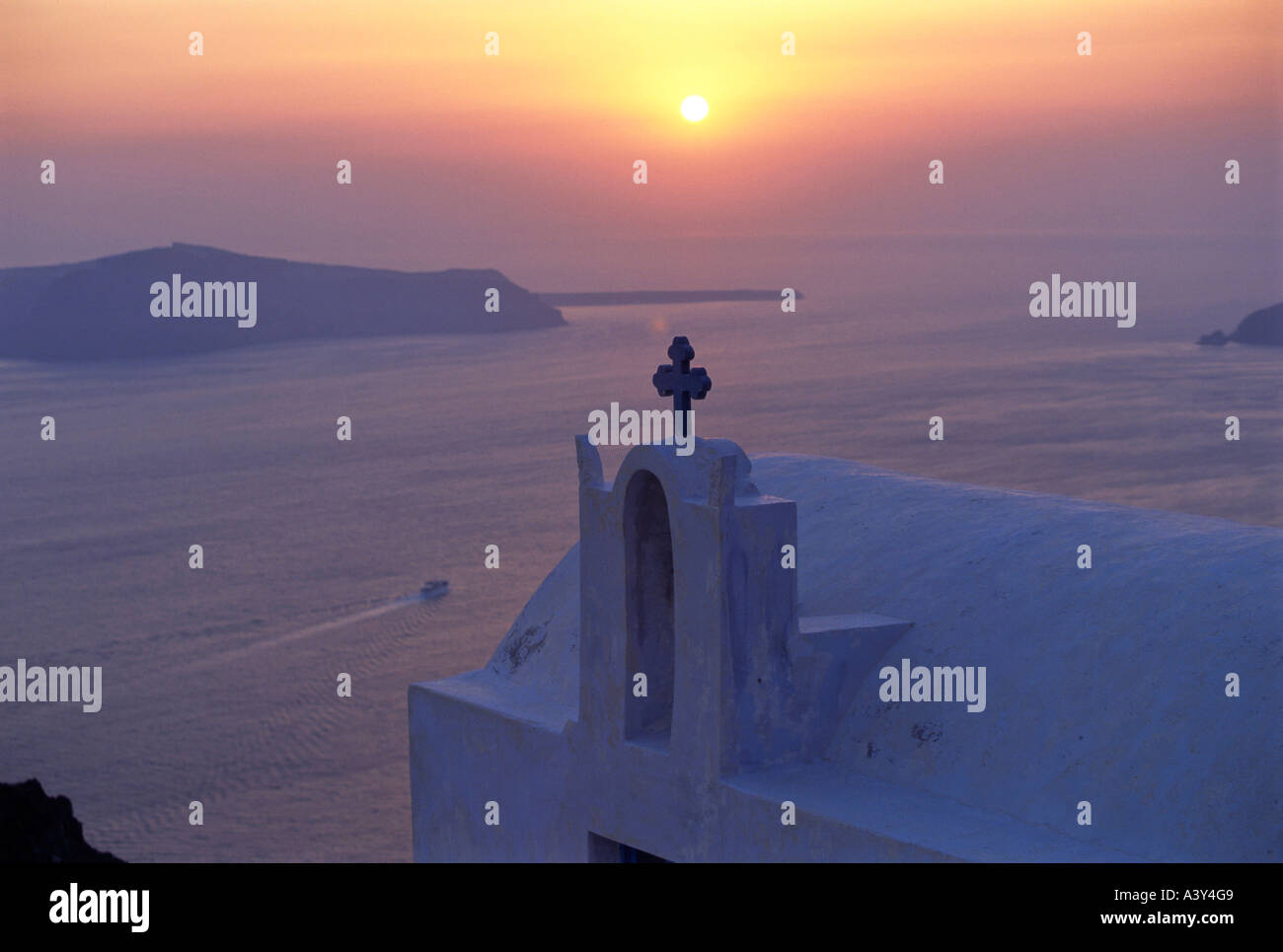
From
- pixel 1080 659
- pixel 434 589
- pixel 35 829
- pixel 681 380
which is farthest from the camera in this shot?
pixel 434 589

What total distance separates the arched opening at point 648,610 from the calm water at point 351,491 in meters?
40.6

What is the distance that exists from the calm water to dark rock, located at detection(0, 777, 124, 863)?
852 inches

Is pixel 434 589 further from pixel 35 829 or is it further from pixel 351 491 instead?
pixel 35 829

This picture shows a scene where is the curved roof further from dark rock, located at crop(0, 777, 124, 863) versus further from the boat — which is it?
the boat

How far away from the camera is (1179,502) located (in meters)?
90.2

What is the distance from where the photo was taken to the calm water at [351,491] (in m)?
62.8

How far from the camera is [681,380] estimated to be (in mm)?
11445

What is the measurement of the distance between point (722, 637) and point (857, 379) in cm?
12121

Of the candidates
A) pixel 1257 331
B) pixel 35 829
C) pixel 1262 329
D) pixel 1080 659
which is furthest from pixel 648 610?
pixel 1257 331

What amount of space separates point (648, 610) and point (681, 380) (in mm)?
1762

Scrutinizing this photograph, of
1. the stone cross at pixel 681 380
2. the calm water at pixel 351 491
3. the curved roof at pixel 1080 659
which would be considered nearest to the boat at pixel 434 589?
the calm water at pixel 351 491

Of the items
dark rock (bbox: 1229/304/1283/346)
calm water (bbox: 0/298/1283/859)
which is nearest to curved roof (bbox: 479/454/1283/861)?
calm water (bbox: 0/298/1283/859)

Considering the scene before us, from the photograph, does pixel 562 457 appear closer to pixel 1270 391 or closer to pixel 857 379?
pixel 857 379

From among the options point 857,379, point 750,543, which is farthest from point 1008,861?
point 857,379
